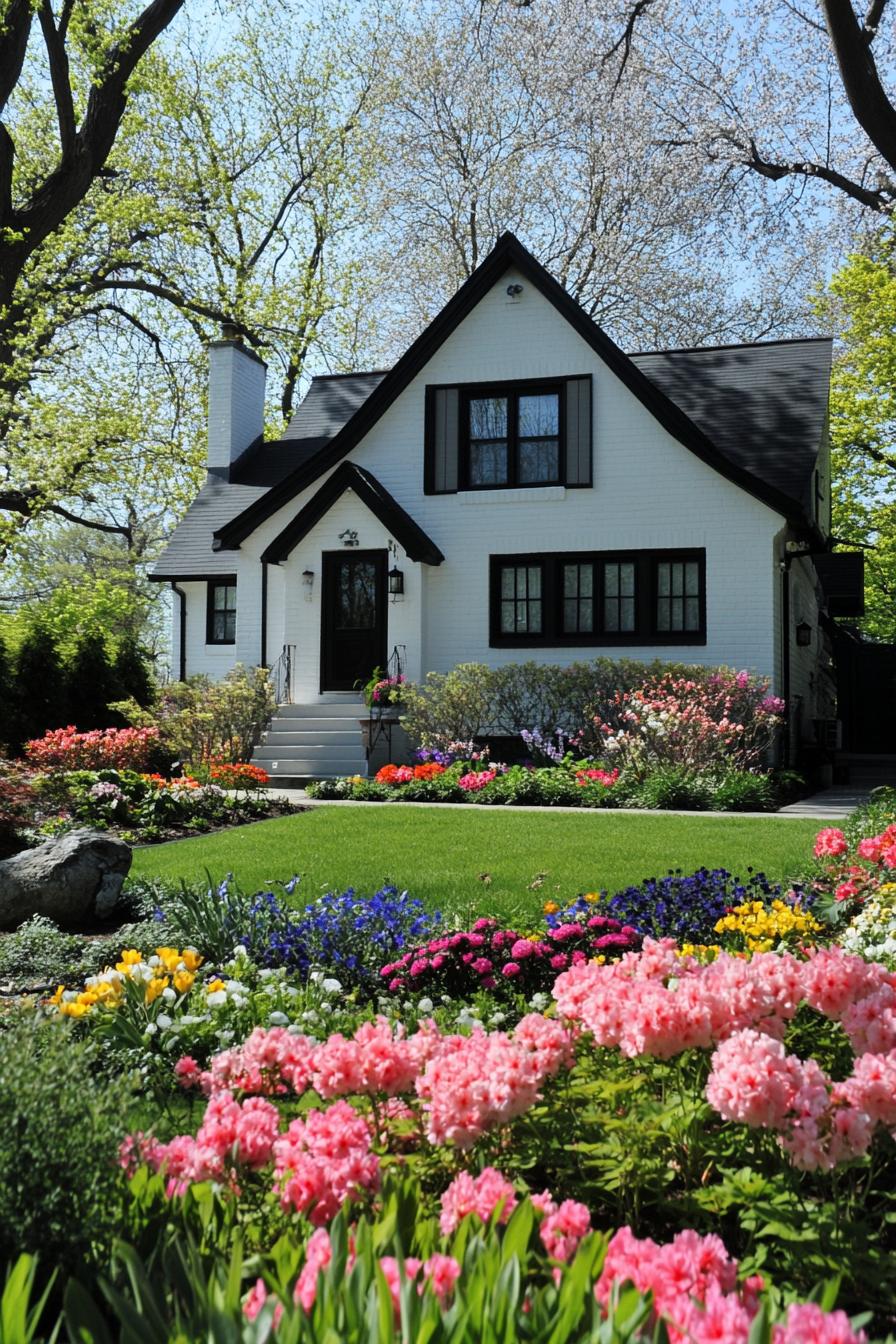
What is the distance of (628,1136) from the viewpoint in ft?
8.13

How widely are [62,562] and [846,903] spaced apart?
37.9 meters

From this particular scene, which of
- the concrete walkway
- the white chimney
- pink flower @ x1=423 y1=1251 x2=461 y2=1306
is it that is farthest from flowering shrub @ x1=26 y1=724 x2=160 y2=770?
pink flower @ x1=423 y1=1251 x2=461 y2=1306

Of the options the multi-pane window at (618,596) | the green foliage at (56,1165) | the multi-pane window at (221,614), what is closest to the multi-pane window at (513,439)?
the multi-pane window at (618,596)

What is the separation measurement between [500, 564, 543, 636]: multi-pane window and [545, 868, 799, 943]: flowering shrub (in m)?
11.9

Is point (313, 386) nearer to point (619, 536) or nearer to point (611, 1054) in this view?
point (619, 536)

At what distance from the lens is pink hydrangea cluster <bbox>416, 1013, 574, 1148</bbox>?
7.44ft

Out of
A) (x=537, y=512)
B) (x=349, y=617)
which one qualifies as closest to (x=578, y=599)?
(x=537, y=512)

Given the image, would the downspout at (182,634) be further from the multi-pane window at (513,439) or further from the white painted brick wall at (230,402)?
the multi-pane window at (513,439)

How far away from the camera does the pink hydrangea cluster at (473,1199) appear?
202cm

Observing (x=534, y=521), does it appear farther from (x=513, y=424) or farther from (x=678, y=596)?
(x=678, y=596)

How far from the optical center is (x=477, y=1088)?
2281mm

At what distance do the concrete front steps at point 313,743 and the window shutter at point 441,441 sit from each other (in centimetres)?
368

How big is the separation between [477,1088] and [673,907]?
3.29 m

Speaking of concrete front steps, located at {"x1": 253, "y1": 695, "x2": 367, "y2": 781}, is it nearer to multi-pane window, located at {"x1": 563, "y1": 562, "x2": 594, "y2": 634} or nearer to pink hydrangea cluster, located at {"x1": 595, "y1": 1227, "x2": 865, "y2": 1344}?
multi-pane window, located at {"x1": 563, "y1": 562, "x2": 594, "y2": 634}
